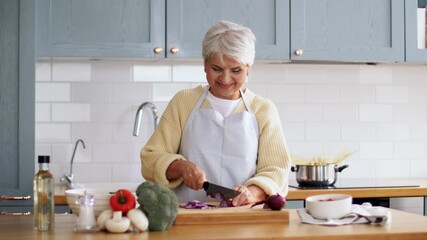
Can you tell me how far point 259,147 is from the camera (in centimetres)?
321

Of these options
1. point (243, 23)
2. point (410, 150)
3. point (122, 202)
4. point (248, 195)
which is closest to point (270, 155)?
point (248, 195)

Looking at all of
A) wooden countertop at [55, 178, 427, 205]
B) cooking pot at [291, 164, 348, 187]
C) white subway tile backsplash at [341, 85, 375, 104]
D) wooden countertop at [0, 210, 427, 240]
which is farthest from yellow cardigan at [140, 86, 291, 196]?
white subway tile backsplash at [341, 85, 375, 104]

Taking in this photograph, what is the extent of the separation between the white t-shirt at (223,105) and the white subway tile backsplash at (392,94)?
6.34 feet

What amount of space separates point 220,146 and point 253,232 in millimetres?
887

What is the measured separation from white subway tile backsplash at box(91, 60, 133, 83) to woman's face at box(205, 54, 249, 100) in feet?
4.94

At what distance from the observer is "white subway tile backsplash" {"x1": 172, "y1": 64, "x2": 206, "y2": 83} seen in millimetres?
4668

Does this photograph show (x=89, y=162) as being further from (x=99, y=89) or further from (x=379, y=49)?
(x=379, y=49)

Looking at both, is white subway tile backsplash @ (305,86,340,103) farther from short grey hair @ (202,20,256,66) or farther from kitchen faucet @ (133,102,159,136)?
short grey hair @ (202,20,256,66)

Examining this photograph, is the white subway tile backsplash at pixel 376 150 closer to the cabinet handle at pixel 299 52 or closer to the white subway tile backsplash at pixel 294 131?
the white subway tile backsplash at pixel 294 131

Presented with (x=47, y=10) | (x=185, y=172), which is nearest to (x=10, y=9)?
(x=47, y=10)

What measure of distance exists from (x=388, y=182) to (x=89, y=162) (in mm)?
1714

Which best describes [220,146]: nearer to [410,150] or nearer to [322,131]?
[322,131]

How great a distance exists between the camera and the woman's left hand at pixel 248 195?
2805mm

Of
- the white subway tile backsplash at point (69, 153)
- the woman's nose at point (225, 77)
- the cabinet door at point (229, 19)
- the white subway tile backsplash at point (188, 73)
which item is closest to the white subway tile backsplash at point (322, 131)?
the cabinet door at point (229, 19)
